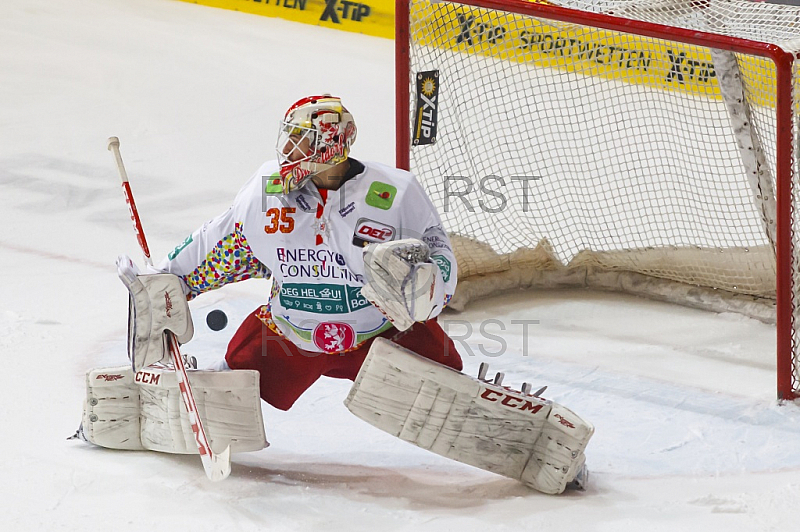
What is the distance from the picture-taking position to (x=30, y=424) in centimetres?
325

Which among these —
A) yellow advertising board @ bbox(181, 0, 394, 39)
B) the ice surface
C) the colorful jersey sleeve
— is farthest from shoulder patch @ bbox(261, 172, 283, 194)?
yellow advertising board @ bbox(181, 0, 394, 39)

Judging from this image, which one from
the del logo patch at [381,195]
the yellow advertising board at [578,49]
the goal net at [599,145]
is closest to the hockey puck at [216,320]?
the del logo patch at [381,195]

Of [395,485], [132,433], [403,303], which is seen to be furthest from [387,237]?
[132,433]

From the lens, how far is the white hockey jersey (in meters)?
2.75

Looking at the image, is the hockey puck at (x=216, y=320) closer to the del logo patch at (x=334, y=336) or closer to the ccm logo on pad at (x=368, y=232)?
the del logo patch at (x=334, y=336)

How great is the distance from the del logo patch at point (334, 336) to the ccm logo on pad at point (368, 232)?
0.22m

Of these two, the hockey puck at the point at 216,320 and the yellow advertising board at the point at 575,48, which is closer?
the hockey puck at the point at 216,320

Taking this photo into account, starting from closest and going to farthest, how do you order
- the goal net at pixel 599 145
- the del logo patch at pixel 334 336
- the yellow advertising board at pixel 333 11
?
the del logo patch at pixel 334 336 < the goal net at pixel 599 145 < the yellow advertising board at pixel 333 11

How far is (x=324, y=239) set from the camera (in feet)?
9.04

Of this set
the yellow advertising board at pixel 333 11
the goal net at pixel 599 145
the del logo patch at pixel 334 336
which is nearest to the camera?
the del logo patch at pixel 334 336

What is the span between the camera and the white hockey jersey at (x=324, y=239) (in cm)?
275

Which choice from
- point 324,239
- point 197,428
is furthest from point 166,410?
point 324,239

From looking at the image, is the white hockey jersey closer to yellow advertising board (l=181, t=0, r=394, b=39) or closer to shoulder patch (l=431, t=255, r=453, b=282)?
shoulder patch (l=431, t=255, r=453, b=282)

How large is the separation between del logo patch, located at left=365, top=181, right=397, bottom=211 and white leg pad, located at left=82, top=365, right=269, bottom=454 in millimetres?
523
